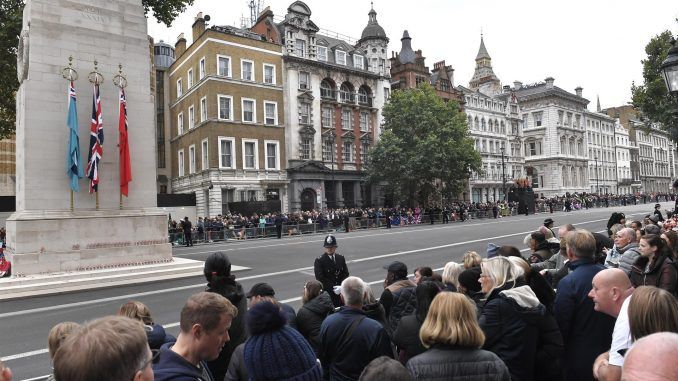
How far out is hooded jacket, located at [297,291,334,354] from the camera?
16.0 ft

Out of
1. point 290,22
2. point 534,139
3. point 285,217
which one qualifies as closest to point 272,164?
point 285,217

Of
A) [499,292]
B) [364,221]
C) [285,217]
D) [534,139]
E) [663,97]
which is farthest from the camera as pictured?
[534,139]

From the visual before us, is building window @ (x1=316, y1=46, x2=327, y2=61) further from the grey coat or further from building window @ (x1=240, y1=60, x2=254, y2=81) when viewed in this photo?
the grey coat

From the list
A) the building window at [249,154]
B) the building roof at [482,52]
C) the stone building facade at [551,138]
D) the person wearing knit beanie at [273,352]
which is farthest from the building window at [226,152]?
the building roof at [482,52]

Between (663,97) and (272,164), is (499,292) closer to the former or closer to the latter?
(663,97)

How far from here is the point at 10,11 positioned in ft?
70.7

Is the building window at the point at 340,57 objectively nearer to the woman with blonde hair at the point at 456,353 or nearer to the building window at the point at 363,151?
the building window at the point at 363,151

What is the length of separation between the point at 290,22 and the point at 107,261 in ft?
123

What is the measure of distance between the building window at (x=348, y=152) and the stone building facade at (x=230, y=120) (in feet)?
26.8

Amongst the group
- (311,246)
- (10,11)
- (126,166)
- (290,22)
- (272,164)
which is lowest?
(311,246)

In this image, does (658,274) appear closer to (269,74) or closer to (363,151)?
(269,74)

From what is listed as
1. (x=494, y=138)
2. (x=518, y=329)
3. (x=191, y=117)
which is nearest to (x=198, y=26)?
(x=191, y=117)

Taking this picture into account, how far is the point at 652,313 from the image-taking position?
2590 millimetres

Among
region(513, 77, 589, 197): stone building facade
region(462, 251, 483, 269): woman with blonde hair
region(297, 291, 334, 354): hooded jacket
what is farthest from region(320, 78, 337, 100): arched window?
region(513, 77, 589, 197): stone building facade
